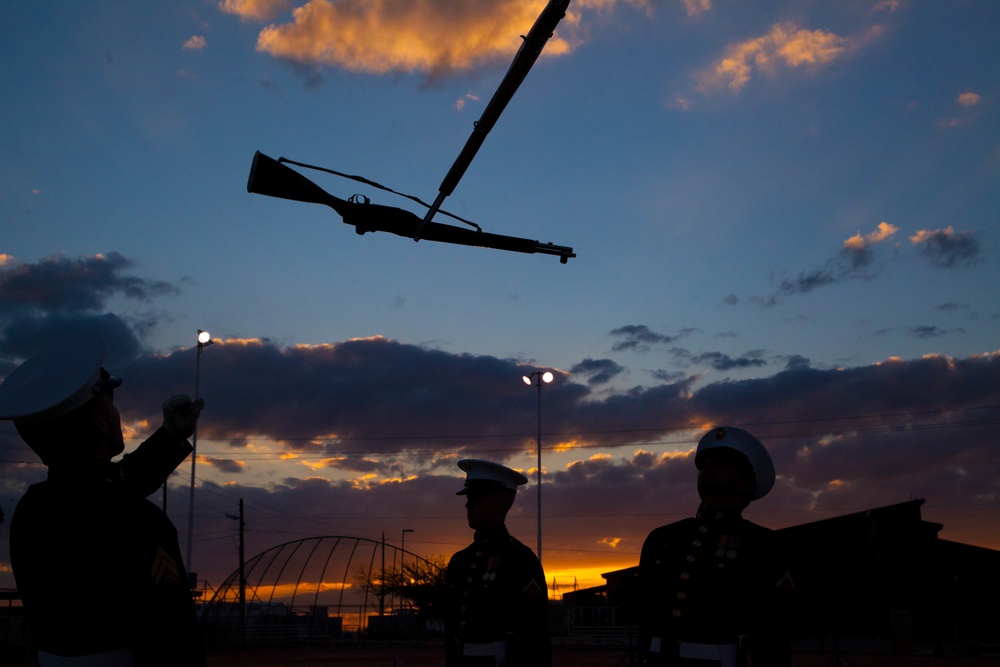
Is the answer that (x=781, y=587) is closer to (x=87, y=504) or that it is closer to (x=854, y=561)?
(x=87, y=504)

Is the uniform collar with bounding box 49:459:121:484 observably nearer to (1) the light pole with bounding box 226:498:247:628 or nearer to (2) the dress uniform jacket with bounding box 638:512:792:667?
(2) the dress uniform jacket with bounding box 638:512:792:667

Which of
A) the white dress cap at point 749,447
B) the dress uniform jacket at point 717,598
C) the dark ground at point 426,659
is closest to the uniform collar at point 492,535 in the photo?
the dress uniform jacket at point 717,598

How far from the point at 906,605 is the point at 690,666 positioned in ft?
172

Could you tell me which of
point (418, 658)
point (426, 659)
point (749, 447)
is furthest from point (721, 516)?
point (418, 658)

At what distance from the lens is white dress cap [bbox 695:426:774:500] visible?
5613 mm

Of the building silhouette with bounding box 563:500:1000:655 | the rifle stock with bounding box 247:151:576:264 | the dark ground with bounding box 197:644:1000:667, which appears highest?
the rifle stock with bounding box 247:151:576:264

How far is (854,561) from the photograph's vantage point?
1013 inches

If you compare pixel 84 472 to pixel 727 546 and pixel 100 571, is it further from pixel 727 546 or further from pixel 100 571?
pixel 727 546

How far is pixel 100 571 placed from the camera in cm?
295

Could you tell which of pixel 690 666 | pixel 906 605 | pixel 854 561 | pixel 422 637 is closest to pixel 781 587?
pixel 690 666

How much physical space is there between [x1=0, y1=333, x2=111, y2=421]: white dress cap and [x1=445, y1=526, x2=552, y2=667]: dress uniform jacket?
4.61m

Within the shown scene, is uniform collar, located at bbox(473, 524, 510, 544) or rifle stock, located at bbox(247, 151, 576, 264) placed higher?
rifle stock, located at bbox(247, 151, 576, 264)

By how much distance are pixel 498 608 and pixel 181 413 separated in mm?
4591

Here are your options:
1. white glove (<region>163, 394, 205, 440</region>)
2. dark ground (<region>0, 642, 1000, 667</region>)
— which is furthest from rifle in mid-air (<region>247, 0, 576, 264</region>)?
dark ground (<region>0, 642, 1000, 667</region>)
